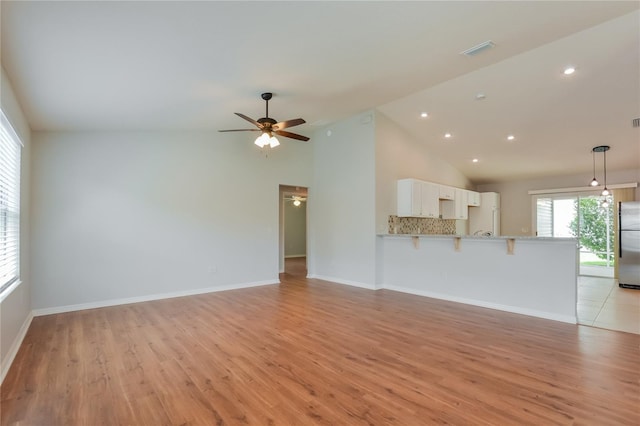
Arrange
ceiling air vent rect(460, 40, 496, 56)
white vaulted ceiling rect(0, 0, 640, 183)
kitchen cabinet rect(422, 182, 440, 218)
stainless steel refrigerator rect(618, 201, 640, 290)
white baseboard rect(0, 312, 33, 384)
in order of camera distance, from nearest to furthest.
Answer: white vaulted ceiling rect(0, 0, 640, 183), white baseboard rect(0, 312, 33, 384), ceiling air vent rect(460, 40, 496, 56), stainless steel refrigerator rect(618, 201, 640, 290), kitchen cabinet rect(422, 182, 440, 218)

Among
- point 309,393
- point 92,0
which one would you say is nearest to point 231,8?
point 92,0

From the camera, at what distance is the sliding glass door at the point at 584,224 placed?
299 inches

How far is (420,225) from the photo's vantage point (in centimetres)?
728

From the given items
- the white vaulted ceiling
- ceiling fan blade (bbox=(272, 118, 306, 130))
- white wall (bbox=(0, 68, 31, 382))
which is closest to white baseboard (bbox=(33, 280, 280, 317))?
white wall (bbox=(0, 68, 31, 382))

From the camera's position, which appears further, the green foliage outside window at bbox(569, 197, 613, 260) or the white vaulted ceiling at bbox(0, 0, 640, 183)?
the green foliage outside window at bbox(569, 197, 613, 260)

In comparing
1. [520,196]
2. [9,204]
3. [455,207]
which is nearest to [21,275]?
[9,204]

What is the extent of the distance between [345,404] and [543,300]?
355 cm

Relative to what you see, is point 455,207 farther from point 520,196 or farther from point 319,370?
point 319,370

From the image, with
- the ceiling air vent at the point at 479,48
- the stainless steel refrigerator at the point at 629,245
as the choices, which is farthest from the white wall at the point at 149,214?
the stainless steel refrigerator at the point at 629,245

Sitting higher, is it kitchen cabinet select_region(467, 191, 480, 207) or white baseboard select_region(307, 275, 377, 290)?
kitchen cabinet select_region(467, 191, 480, 207)

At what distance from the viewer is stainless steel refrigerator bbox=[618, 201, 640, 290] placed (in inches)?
257

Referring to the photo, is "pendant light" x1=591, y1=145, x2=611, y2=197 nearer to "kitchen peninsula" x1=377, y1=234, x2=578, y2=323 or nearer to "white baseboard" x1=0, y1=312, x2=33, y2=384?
"kitchen peninsula" x1=377, y1=234, x2=578, y2=323

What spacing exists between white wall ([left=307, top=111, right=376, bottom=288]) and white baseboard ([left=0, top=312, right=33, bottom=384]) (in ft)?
16.3

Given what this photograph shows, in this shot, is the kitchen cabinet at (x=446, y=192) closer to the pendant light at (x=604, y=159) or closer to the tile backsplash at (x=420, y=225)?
the tile backsplash at (x=420, y=225)
